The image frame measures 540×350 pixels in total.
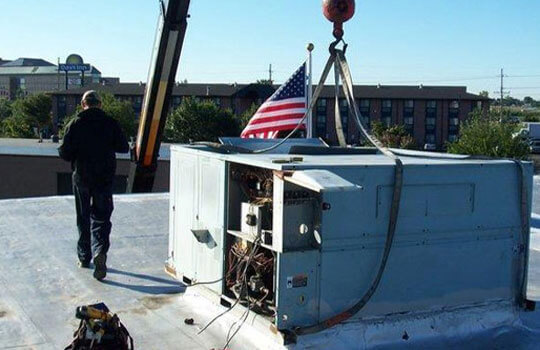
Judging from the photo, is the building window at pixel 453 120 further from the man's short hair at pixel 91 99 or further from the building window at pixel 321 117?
the man's short hair at pixel 91 99

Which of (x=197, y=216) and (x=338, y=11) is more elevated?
(x=338, y=11)

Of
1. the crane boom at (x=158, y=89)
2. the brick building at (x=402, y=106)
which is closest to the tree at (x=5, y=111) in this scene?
the brick building at (x=402, y=106)

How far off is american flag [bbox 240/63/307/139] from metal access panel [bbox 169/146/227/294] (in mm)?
4844

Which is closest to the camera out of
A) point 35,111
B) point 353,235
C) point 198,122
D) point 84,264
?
point 353,235

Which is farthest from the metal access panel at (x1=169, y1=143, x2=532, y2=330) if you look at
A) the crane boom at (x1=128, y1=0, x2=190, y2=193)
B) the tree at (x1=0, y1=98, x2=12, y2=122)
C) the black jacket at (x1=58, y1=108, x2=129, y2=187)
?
the tree at (x1=0, y1=98, x2=12, y2=122)

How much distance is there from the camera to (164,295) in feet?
19.3

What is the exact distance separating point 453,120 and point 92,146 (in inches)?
2725

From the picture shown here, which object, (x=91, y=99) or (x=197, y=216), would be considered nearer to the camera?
(x=197, y=216)

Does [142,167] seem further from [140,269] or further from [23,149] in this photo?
[23,149]

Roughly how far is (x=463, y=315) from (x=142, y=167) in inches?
377

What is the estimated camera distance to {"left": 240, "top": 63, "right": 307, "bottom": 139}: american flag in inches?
424

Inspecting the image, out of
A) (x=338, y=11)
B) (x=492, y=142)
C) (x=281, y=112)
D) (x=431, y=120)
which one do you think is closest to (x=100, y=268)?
(x=338, y=11)

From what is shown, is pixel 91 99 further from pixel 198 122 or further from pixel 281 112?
pixel 198 122

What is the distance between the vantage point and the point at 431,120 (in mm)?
72562
